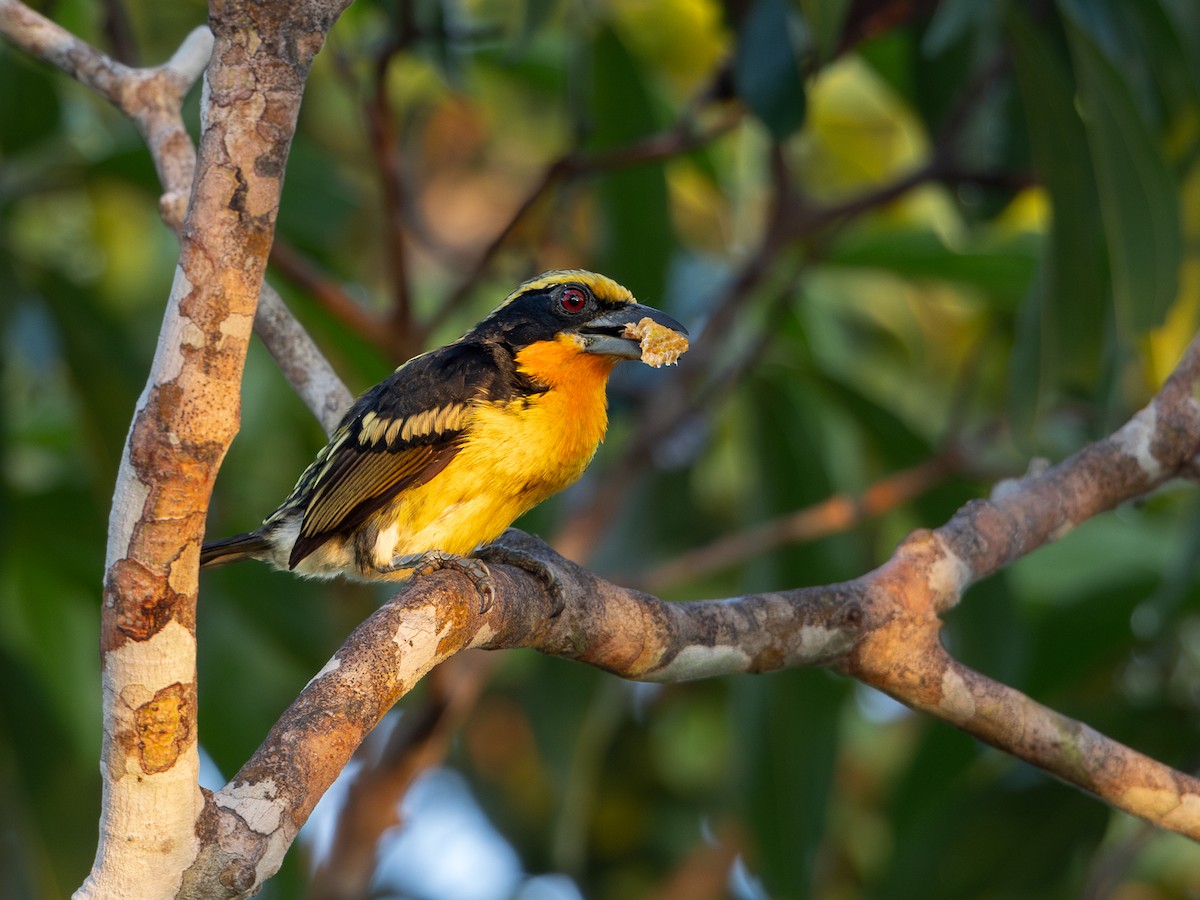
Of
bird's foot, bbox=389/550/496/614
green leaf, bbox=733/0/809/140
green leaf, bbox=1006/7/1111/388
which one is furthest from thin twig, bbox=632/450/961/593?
bird's foot, bbox=389/550/496/614

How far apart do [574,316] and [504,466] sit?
0.40 meters

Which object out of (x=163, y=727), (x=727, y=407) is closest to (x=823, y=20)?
(x=163, y=727)

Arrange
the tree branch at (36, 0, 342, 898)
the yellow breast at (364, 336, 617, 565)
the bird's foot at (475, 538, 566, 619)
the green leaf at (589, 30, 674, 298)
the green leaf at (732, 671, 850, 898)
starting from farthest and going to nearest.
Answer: the green leaf at (589, 30, 674, 298) < the green leaf at (732, 671, 850, 898) < the yellow breast at (364, 336, 617, 565) < the bird's foot at (475, 538, 566, 619) < the tree branch at (36, 0, 342, 898)

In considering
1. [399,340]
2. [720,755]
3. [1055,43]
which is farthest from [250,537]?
[720,755]

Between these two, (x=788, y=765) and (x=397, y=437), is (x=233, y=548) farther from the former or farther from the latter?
(x=788, y=765)

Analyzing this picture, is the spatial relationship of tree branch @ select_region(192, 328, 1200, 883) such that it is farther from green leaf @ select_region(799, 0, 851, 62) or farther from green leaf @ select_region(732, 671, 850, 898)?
green leaf @ select_region(732, 671, 850, 898)

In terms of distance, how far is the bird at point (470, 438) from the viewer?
2.65 metres

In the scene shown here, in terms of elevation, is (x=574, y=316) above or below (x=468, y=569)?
above

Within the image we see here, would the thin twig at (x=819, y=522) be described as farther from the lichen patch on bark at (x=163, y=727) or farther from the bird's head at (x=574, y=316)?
the lichen patch on bark at (x=163, y=727)

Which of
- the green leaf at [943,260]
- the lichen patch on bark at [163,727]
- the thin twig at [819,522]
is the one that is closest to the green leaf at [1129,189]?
the green leaf at [943,260]

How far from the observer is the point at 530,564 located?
236cm

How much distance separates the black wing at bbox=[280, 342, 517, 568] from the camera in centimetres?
270

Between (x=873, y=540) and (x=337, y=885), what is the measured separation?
2.10 metres

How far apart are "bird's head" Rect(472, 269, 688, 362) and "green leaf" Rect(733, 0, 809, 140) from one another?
0.76m
